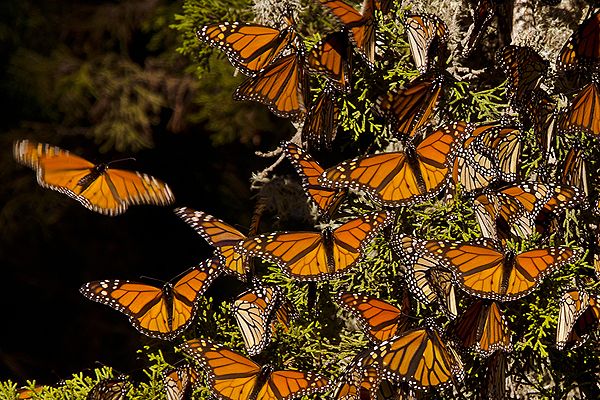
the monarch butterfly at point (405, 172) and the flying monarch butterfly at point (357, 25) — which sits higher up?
the flying monarch butterfly at point (357, 25)

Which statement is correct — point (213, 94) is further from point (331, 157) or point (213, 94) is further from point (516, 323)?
point (516, 323)

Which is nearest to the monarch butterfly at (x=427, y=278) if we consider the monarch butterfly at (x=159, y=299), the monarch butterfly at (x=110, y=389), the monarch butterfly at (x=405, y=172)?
the monarch butterfly at (x=405, y=172)

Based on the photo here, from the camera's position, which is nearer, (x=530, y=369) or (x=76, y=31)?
(x=530, y=369)

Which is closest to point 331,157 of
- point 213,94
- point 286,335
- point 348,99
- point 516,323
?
point 348,99

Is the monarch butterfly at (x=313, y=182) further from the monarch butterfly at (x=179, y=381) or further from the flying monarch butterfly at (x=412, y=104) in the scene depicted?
the monarch butterfly at (x=179, y=381)

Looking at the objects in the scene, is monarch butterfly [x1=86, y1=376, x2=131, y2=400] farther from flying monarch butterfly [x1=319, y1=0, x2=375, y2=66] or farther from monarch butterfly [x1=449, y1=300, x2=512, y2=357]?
flying monarch butterfly [x1=319, y1=0, x2=375, y2=66]

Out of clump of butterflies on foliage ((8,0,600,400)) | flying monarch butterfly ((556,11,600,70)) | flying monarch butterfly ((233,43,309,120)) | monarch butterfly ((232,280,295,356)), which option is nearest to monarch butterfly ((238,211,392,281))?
clump of butterflies on foliage ((8,0,600,400))
